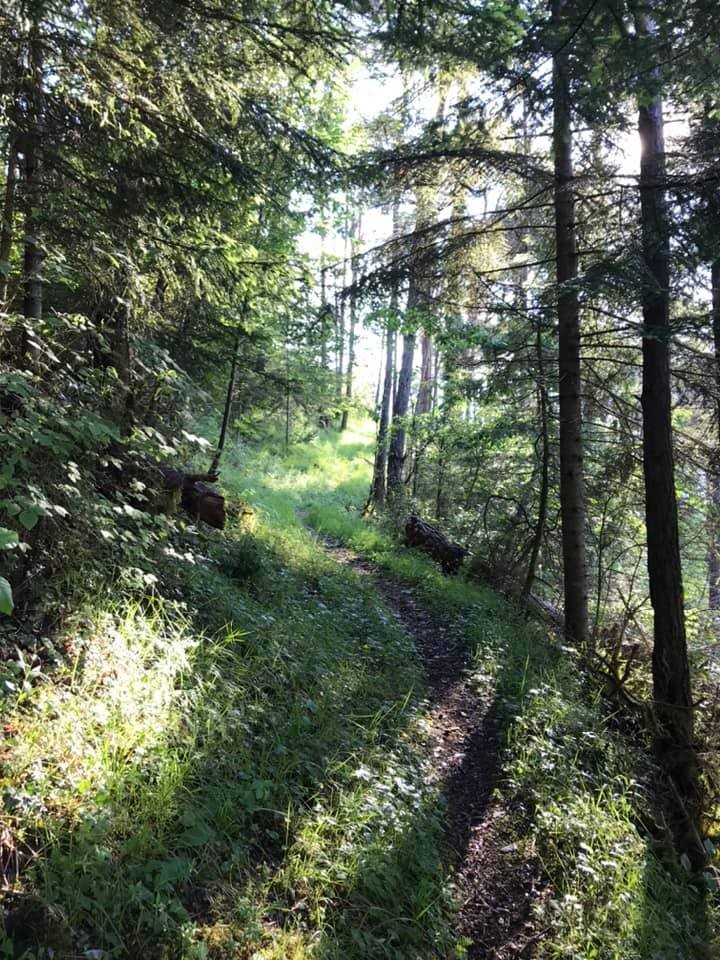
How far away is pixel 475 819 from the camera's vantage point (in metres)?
4.29

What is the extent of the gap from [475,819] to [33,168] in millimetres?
6435

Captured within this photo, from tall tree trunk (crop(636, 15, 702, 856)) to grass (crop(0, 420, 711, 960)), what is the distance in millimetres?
554

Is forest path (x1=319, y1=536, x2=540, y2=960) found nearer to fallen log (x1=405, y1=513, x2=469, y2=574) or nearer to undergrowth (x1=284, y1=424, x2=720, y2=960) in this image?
undergrowth (x1=284, y1=424, x2=720, y2=960)

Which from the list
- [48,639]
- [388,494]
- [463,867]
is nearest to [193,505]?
Result: [48,639]

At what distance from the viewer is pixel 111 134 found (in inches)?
193

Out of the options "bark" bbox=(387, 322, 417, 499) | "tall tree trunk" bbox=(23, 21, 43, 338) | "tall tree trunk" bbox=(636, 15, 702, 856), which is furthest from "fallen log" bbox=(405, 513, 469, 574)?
"tall tree trunk" bbox=(23, 21, 43, 338)

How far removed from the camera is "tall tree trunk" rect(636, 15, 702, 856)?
5.80 metres

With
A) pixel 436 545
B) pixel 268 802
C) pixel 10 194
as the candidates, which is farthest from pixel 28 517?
pixel 436 545

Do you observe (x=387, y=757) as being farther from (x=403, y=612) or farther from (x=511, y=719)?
(x=403, y=612)

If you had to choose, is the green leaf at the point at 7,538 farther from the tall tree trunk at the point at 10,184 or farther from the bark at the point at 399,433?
the bark at the point at 399,433

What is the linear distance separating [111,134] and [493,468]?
9454mm

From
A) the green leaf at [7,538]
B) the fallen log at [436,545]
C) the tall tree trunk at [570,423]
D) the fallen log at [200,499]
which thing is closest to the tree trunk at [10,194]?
the green leaf at [7,538]

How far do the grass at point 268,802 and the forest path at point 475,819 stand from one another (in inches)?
5.6

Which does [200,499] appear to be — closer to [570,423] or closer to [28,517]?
[28,517]
